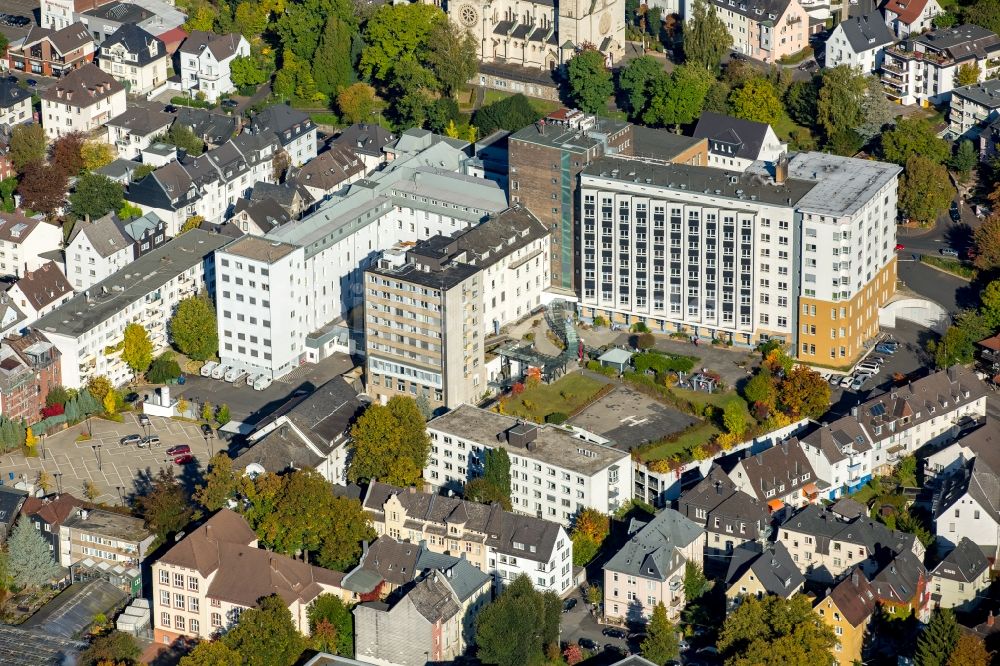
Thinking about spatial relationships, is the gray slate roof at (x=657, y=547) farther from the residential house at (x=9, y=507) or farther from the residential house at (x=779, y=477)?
the residential house at (x=9, y=507)

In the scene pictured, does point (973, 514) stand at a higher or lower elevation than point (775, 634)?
higher

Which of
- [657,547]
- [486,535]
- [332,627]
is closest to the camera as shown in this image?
[332,627]

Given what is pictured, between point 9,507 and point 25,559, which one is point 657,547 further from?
point 9,507

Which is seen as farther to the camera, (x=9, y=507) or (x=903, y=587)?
(x=9, y=507)

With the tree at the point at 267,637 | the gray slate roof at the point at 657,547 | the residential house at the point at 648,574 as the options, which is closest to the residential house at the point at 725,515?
the gray slate roof at the point at 657,547

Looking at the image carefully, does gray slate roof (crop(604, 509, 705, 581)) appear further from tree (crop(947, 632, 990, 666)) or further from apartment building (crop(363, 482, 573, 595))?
tree (crop(947, 632, 990, 666))

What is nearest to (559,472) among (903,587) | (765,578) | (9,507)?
(765,578)

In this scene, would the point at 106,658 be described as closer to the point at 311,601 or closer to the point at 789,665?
the point at 311,601

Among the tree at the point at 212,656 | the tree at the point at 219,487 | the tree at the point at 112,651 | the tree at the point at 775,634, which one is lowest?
the tree at the point at 112,651

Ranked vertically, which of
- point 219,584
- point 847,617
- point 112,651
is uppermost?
point 219,584
